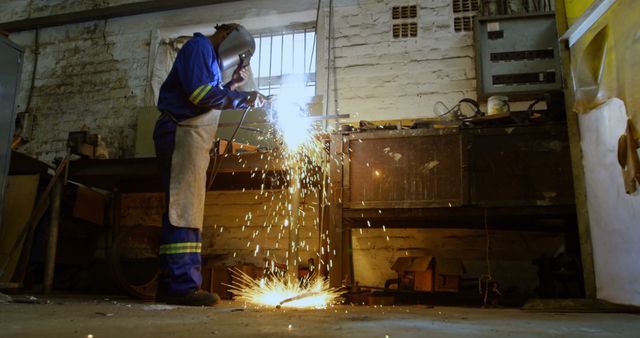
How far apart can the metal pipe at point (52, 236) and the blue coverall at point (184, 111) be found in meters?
1.46

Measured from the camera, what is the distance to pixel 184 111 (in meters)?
3.28

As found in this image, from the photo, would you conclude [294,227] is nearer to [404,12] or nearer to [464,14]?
[404,12]

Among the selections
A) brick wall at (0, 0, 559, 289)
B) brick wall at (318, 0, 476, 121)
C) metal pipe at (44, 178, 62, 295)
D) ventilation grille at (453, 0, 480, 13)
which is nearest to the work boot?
metal pipe at (44, 178, 62, 295)

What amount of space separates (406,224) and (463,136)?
37.8 inches

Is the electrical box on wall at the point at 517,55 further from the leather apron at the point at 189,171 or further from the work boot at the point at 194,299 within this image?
the work boot at the point at 194,299

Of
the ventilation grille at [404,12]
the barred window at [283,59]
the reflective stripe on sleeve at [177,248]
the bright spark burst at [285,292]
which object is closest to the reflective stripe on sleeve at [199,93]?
the reflective stripe on sleeve at [177,248]

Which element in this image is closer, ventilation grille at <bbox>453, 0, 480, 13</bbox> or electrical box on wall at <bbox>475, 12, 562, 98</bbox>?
electrical box on wall at <bbox>475, 12, 562, 98</bbox>

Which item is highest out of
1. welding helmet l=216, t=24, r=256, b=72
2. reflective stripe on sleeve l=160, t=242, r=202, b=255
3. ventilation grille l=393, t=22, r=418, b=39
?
ventilation grille l=393, t=22, r=418, b=39

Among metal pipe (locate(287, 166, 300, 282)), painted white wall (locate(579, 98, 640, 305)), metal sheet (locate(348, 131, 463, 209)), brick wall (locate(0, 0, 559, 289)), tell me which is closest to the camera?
painted white wall (locate(579, 98, 640, 305))

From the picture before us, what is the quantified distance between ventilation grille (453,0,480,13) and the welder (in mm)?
2705

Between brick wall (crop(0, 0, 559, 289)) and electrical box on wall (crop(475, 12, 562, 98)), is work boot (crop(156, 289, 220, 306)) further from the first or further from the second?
electrical box on wall (crop(475, 12, 562, 98))

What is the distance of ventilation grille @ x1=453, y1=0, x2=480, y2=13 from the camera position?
16.7ft

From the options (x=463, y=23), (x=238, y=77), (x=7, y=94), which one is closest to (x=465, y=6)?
(x=463, y=23)

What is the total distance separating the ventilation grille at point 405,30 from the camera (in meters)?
5.20
